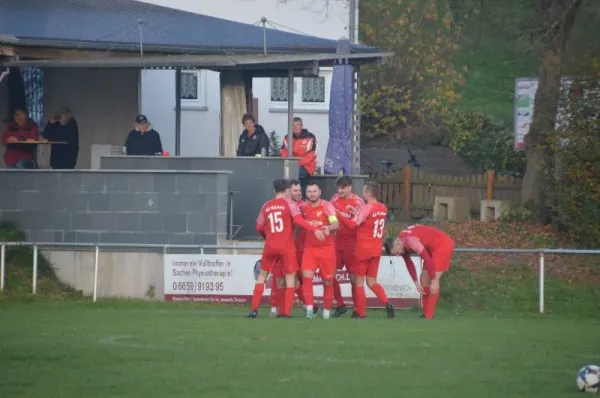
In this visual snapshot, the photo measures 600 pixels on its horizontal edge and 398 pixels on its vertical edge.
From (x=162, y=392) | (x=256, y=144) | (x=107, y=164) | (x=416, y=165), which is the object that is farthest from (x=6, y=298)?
(x=416, y=165)

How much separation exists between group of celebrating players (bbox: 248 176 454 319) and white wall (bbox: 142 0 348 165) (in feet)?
48.7

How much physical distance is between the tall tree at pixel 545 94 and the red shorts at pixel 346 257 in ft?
33.2

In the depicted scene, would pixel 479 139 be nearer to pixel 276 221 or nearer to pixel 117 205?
pixel 117 205

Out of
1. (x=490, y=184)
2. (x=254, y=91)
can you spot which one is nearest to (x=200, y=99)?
(x=254, y=91)

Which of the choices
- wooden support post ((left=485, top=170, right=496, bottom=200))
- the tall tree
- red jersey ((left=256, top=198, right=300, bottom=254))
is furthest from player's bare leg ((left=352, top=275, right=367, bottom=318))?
wooden support post ((left=485, top=170, right=496, bottom=200))

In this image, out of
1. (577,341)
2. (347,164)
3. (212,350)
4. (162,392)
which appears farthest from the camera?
(347,164)

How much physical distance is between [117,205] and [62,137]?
10.2 ft

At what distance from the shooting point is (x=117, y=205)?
25047 millimetres

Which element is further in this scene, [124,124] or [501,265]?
[124,124]

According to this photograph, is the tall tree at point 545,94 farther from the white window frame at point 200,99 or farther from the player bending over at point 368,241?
the player bending over at point 368,241

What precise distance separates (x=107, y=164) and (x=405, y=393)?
16.0 meters

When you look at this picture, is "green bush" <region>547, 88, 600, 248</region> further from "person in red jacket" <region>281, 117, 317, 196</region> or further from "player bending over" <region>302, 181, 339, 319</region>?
"player bending over" <region>302, 181, 339, 319</region>

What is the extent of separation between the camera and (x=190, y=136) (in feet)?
120

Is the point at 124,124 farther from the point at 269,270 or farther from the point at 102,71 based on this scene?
the point at 269,270
